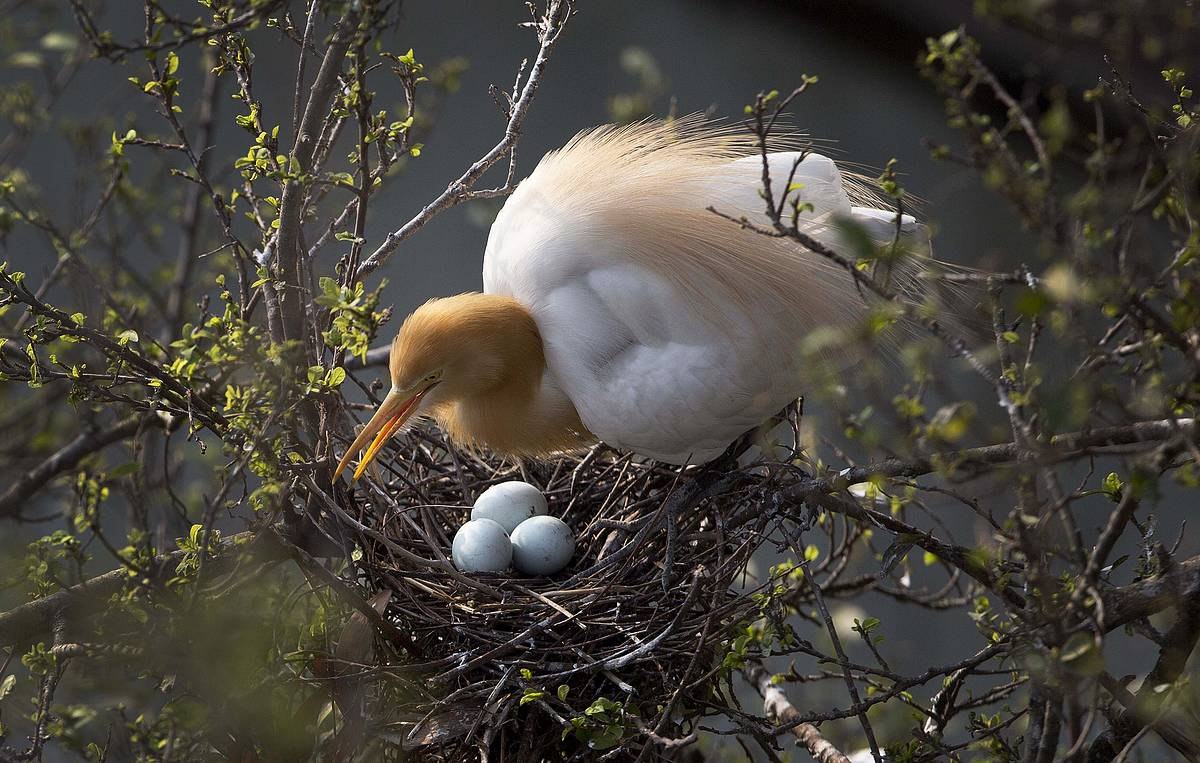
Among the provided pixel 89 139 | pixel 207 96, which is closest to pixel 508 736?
pixel 207 96

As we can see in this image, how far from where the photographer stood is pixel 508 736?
4.10 feet

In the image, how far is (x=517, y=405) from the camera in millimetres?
1514

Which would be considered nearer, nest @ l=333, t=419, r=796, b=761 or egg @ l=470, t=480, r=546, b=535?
nest @ l=333, t=419, r=796, b=761

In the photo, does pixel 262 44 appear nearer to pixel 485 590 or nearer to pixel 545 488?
pixel 545 488

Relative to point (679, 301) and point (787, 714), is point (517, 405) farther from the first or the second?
point (787, 714)

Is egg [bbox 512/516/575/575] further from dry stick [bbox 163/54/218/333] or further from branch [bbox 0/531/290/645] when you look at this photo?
dry stick [bbox 163/54/218/333]

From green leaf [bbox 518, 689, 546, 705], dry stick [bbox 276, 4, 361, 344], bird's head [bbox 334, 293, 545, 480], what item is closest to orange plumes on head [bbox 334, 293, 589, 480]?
bird's head [bbox 334, 293, 545, 480]

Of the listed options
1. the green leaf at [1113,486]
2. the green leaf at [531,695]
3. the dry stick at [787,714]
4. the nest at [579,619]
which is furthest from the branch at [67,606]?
the green leaf at [1113,486]

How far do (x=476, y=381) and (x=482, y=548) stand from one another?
0.77 ft

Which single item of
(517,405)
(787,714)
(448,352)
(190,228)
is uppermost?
(190,228)

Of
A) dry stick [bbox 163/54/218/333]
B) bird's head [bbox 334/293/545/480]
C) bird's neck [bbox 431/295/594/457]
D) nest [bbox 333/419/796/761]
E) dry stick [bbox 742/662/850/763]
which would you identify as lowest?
dry stick [bbox 742/662/850/763]

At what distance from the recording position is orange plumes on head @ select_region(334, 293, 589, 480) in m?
1.38

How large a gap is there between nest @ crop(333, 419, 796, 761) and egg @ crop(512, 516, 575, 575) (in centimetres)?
3

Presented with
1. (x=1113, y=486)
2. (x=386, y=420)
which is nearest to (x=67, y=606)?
(x=386, y=420)
